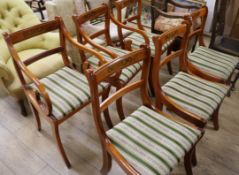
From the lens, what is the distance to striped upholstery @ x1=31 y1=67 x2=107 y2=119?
1.30 metres

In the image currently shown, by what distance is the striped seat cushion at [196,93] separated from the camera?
4.18 ft

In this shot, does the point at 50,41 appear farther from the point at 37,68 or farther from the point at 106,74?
the point at 106,74

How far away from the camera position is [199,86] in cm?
142

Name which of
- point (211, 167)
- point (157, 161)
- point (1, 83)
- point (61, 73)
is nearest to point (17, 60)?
point (61, 73)

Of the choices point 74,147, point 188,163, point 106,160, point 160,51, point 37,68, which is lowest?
point 74,147

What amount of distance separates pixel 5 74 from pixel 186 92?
1.35 meters

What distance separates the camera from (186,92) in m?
1.37

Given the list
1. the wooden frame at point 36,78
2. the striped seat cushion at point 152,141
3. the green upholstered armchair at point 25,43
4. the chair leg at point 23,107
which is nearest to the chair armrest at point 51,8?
the green upholstered armchair at point 25,43

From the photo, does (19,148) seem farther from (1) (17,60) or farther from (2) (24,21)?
(2) (24,21)

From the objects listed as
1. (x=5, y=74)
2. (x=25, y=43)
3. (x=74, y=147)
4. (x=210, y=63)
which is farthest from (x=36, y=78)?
(x=210, y=63)

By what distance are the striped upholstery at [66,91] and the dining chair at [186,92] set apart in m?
0.41

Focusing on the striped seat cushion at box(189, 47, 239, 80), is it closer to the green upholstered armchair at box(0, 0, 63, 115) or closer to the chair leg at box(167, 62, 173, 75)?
the chair leg at box(167, 62, 173, 75)

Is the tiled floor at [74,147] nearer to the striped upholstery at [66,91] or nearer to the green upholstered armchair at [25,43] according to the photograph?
the green upholstered armchair at [25,43]

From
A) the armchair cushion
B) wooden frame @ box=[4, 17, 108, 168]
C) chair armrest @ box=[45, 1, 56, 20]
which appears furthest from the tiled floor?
chair armrest @ box=[45, 1, 56, 20]
